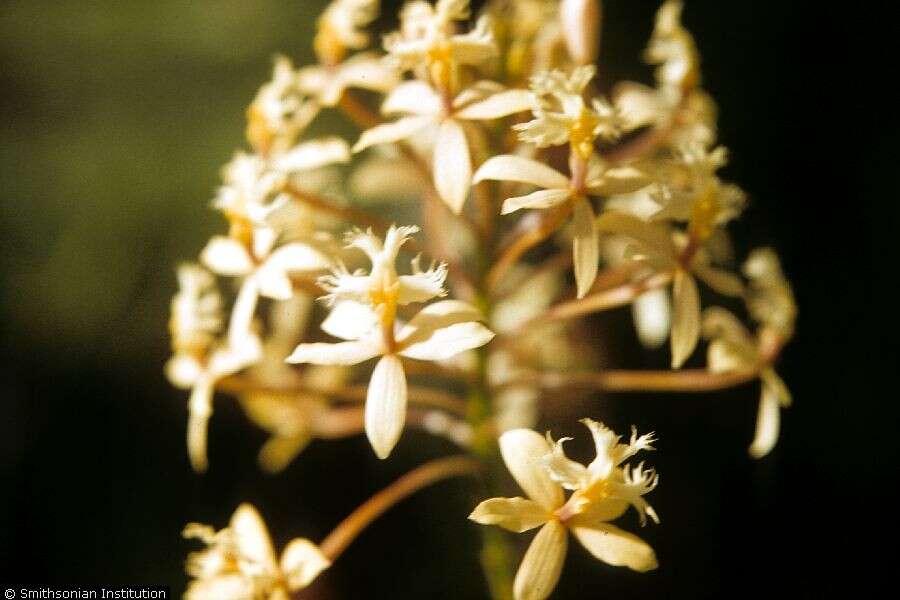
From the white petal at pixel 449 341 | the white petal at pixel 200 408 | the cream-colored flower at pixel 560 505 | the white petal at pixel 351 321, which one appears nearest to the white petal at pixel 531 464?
the cream-colored flower at pixel 560 505

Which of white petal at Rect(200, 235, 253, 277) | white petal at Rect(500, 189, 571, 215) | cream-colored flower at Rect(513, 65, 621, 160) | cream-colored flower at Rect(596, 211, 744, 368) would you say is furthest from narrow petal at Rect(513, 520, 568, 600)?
white petal at Rect(200, 235, 253, 277)

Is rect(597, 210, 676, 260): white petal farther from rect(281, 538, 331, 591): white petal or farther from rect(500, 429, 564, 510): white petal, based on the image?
rect(281, 538, 331, 591): white petal

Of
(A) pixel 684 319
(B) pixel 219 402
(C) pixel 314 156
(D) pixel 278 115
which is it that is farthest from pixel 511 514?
(B) pixel 219 402

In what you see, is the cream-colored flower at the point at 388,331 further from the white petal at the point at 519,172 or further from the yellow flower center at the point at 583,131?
the yellow flower center at the point at 583,131

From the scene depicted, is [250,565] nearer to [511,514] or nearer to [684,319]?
[511,514]

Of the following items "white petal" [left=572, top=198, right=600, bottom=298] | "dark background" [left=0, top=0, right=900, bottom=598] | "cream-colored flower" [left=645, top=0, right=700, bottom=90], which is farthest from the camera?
"dark background" [left=0, top=0, right=900, bottom=598]
